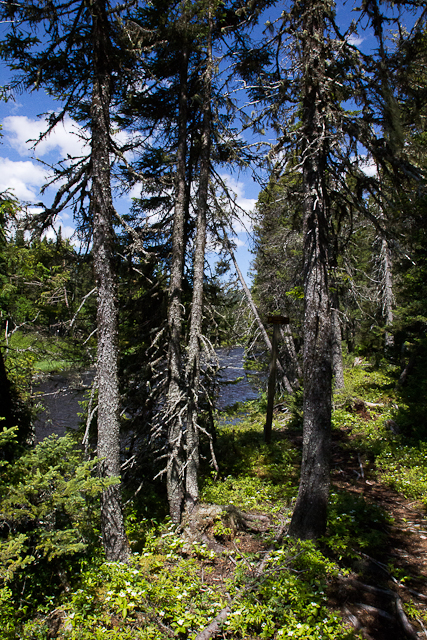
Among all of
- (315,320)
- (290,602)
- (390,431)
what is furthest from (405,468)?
(315,320)

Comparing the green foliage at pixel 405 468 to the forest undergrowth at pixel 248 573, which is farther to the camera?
the green foliage at pixel 405 468

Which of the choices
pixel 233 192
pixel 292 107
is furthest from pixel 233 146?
pixel 292 107

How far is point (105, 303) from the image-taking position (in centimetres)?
639

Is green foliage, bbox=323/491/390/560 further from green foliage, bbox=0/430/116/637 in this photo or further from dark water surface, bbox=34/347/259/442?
dark water surface, bbox=34/347/259/442

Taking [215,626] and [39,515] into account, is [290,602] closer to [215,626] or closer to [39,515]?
[215,626]

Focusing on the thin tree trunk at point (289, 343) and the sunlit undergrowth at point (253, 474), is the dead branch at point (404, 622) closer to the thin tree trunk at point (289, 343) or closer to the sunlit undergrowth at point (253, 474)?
the sunlit undergrowth at point (253, 474)

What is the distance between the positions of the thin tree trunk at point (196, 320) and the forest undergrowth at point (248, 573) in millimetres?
729

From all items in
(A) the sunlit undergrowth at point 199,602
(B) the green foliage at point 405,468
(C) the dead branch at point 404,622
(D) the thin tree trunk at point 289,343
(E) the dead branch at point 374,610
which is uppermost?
(D) the thin tree trunk at point 289,343

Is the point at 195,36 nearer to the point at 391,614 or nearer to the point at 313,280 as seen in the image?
the point at 313,280

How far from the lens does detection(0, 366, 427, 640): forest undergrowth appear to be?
436cm

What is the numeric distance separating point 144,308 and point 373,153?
19.5 feet

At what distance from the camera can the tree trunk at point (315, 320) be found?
550cm

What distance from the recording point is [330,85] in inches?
220

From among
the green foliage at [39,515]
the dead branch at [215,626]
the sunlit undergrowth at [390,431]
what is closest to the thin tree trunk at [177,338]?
the green foliage at [39,515]
